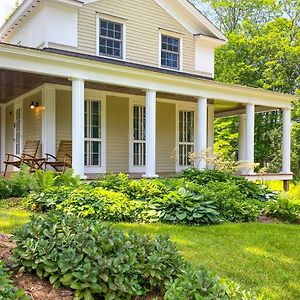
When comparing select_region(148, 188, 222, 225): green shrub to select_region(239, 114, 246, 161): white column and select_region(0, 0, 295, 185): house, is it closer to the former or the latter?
select_region(0, 0, 295, 185): house

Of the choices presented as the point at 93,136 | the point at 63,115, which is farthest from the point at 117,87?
the point at 63,115

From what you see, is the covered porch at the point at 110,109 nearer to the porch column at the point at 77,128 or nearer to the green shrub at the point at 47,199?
the porch column at the point at 77,128

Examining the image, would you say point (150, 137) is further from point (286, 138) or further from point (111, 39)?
point (286, 138)

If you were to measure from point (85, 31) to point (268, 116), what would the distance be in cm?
1605

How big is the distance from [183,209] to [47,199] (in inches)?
92.2

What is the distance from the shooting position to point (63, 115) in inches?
439

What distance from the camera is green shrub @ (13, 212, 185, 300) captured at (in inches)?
105

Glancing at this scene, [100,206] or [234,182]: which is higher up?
[234,182]

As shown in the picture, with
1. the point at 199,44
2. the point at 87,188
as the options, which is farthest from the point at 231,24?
the point at 87,188

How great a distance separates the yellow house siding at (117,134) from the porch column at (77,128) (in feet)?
9.42

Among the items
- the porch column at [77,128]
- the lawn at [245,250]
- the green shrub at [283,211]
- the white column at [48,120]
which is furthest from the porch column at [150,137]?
the lawn at [245,250]

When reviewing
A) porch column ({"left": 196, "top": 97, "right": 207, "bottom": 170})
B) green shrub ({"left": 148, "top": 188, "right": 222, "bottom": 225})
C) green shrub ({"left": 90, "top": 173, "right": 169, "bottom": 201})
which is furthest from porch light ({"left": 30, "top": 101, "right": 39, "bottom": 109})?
green shrub ({"left": 148, "top": 188, "right": 222, "bottom": 225})

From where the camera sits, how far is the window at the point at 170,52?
1317cm

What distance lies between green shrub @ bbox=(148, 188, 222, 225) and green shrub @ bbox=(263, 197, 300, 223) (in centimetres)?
126
